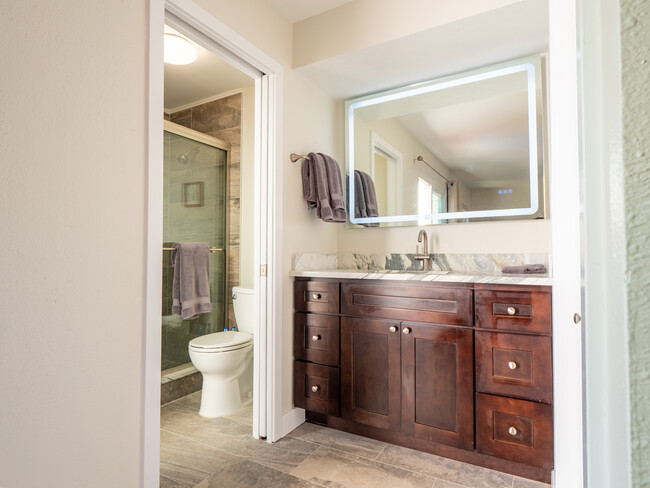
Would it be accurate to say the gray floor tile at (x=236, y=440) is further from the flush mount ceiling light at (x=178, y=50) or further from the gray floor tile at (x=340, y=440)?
the flush mount ceiling light at (x=178, y=50)

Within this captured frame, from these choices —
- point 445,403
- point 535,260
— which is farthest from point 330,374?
point 535,260

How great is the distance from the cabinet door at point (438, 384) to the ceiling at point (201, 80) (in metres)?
2.18

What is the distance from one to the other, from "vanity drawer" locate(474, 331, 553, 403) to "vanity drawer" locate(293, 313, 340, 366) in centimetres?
73

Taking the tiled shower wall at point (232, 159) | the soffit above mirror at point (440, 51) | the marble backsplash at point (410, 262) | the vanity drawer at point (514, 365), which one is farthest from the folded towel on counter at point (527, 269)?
the tiled shower wall at point (232, 159)

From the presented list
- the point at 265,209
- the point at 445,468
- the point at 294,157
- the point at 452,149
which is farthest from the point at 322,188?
the point at 445,468

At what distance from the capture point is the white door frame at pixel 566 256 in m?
0.97

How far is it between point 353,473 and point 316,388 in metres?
0.49

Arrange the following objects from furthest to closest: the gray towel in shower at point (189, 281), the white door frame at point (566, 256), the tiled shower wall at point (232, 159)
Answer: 1. the tiled shower wall at point (232, 159)
2. the gray towel in shower at point (189, 281)
3. the white door frame at point (566, 256)

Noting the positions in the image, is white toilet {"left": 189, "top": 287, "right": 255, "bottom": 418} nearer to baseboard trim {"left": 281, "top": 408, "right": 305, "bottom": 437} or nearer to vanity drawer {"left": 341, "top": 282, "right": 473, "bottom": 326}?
baseboard trim {"left": 281, "top": 408, "right": 305, "bottom": 437}

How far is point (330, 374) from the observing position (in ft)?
6.64

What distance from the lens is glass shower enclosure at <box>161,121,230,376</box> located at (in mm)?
2764

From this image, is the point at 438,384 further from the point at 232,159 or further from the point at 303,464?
the point at 232,159

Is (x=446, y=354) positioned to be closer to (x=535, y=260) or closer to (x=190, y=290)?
(x=535, y=260)

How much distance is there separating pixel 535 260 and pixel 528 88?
0.96m
